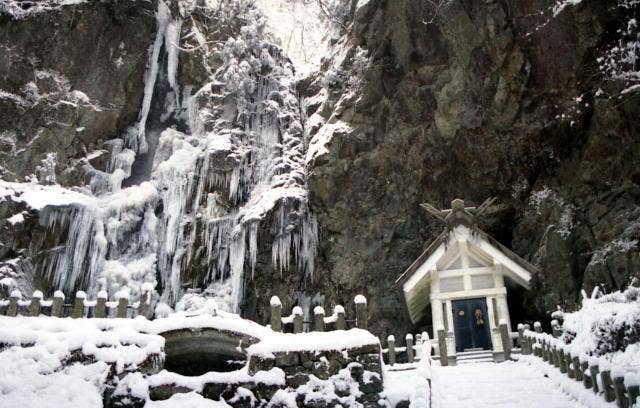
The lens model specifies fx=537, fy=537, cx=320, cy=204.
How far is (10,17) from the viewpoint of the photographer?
69.3 feet

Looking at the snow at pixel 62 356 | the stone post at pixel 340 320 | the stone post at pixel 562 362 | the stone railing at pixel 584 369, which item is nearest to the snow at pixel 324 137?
the stone railing at pixel 584 369

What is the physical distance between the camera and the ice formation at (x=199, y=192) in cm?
1844

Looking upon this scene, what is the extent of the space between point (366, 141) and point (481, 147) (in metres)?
4.11

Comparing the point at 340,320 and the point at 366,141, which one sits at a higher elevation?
the point at 366,141

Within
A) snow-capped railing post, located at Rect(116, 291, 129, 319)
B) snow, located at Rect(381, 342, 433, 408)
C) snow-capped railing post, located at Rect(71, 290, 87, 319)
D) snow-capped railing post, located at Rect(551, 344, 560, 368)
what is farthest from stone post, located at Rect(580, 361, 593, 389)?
snow-capped railing post, located at Rect(71, 290, 87, 319)

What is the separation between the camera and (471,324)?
49.4 feet

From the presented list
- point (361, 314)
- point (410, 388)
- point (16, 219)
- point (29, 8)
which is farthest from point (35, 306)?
point (29, 8)

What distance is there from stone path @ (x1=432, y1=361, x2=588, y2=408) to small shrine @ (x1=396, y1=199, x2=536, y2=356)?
333cm

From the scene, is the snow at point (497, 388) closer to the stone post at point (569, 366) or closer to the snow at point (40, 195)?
the stone post at point (569, 366)

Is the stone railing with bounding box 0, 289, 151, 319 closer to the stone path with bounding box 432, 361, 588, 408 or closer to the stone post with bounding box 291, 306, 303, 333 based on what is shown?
the stone post with bounding box 291, 306, 303, 333

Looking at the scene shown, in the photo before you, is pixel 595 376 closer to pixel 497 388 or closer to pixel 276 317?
pixel 497 388

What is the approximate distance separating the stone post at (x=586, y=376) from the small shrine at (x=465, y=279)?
6235 millimetres

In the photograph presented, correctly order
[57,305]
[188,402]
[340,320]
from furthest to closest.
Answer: [57,305]
[340,320]
[188,402]

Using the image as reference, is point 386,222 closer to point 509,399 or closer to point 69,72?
point 509,399
